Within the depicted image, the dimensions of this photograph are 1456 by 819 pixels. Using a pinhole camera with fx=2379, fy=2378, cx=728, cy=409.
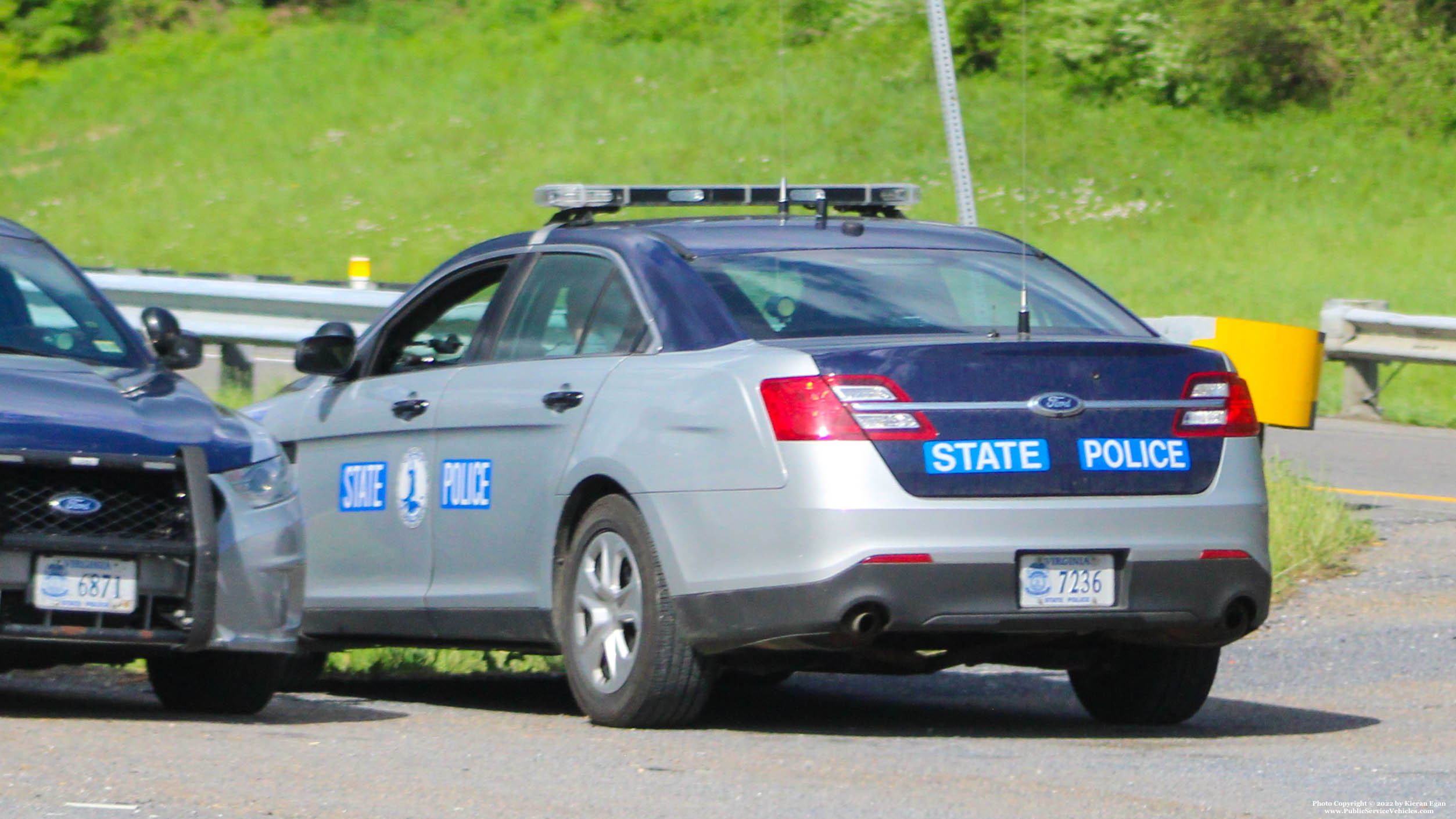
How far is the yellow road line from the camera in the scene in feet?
41.9

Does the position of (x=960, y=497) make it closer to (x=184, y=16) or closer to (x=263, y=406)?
(x=263, y=406)

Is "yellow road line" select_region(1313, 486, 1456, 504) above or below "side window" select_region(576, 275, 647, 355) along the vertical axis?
below

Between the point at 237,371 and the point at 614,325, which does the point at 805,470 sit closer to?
the point at 614,325

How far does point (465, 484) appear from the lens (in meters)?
7.40

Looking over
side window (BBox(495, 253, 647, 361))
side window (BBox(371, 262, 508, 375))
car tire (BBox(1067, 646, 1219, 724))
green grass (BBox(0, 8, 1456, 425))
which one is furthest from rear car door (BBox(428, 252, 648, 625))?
green grass (BBox(0, 8, 1456, 425))

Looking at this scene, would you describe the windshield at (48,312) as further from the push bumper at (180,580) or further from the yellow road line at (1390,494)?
the yellow road line at (1390,494)

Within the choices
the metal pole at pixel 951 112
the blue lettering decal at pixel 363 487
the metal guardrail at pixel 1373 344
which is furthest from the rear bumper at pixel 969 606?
the metal guardrail at pixel 1373 344

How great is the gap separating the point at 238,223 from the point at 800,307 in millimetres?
33626

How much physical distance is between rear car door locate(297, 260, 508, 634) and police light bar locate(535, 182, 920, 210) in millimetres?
317

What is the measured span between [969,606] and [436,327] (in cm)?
273

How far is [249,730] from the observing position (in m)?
6.54

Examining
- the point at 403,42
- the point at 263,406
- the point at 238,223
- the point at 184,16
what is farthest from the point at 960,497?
the point at 184,16

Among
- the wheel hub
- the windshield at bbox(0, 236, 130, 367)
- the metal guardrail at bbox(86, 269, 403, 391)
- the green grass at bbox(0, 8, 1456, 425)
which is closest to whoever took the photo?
the wheel hub

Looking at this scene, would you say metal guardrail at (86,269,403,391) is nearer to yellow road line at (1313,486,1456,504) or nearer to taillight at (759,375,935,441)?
yellow road line at (1313,486,1456,504)
